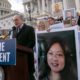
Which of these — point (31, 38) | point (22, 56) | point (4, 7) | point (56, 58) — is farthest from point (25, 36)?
point (4, 7)

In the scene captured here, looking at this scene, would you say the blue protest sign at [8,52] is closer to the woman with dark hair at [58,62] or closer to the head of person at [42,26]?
the woman with dark hair at [58,62]

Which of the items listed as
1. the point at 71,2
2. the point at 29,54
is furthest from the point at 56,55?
the point at 71,2

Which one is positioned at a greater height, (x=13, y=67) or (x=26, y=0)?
(x=26, y=0)

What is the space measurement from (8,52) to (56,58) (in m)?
0.57

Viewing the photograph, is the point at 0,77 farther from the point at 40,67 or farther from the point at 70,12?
the point at 70,12

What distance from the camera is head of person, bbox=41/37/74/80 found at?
3.95m

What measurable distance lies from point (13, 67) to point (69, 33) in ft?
2.50

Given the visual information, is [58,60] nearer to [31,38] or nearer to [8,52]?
[8,52]

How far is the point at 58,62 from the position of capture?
401 cm

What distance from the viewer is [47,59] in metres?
4.18

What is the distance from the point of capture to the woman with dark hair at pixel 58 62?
12.9ft

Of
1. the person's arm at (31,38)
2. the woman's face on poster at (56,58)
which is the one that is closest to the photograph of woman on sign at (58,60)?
the woman's face on poster at (56,58)

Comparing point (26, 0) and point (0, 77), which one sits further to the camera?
point (26, 0)

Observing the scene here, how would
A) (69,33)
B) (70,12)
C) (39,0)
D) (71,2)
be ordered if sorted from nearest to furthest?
(69,33) → (70,12) → (71,2) → (39,0)
